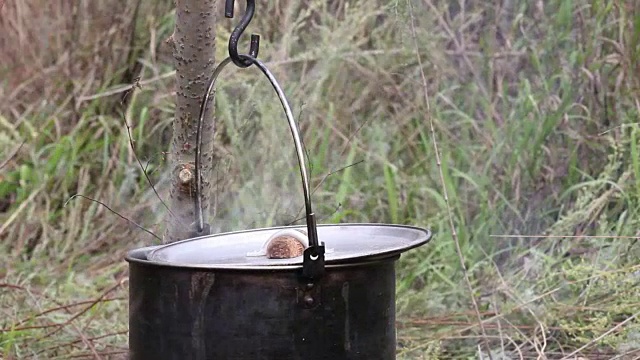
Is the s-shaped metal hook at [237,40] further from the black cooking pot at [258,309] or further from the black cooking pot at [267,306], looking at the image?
the black cooking pot at [258,309]

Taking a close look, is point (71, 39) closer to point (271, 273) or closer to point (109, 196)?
point (109, 196)

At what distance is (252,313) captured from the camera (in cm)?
194

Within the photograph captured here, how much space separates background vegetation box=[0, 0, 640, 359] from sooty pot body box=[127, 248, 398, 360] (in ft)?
4.64

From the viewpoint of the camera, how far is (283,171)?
4.35m

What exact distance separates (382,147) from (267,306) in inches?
95.8

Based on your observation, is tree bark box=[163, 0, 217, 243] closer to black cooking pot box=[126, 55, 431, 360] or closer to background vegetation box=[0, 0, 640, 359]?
black cooking pot box=[126, 55, 431, 360]

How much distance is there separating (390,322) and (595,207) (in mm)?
1906

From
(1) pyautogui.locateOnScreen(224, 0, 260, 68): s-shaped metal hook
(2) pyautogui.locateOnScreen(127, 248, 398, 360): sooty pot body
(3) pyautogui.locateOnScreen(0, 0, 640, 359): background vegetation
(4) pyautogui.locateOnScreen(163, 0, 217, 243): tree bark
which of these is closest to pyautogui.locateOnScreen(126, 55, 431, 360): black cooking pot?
(2) pyautogui.locateOnScreen(127, 248, 398, 360): sooty pot body

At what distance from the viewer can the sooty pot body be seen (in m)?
1.93

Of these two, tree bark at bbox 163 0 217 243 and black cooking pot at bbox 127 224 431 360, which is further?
tree bark at bbox 163 0 217 243

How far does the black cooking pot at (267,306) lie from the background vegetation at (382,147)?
4.51 ft

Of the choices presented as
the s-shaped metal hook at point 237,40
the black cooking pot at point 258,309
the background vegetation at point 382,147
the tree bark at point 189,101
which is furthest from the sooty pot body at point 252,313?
the background vegetation at point 382,147

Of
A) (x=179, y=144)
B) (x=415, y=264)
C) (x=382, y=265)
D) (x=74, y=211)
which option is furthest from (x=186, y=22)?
(x=74, y=211)

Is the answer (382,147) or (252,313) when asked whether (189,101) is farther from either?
(382,147)
